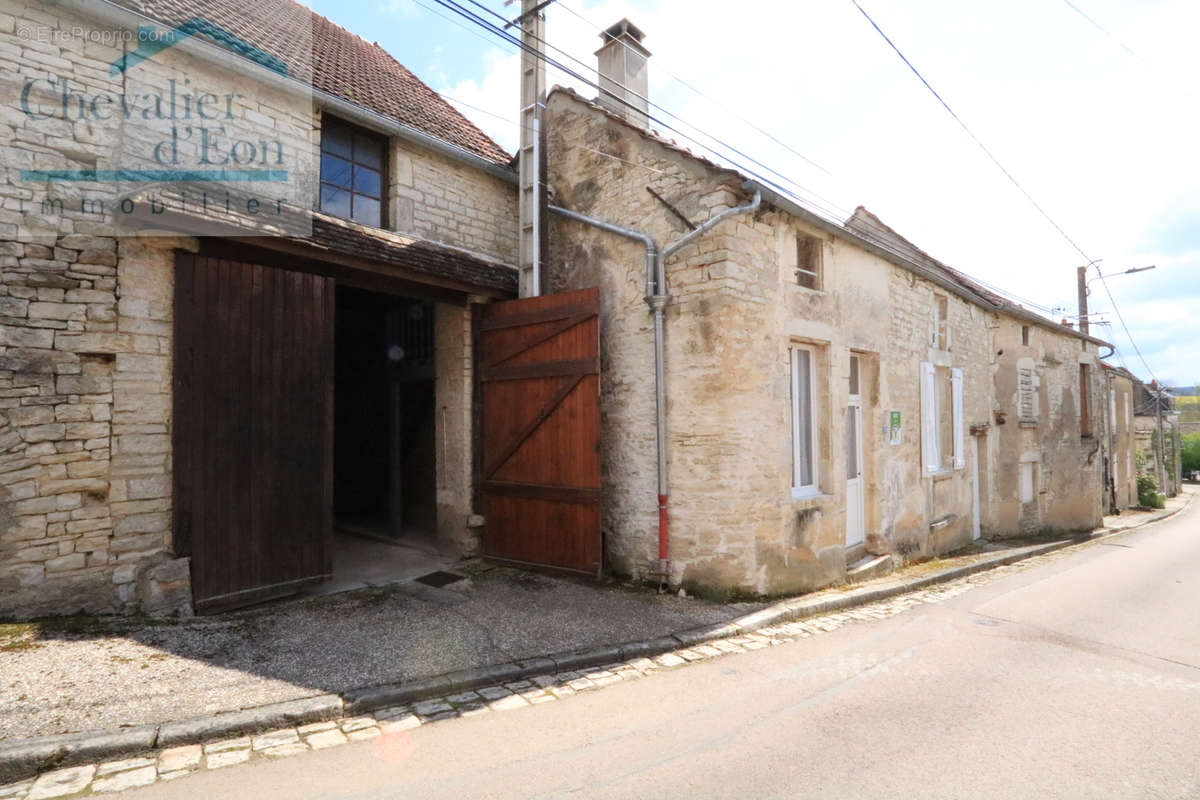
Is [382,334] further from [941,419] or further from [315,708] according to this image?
[941,419]

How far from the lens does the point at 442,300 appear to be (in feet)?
22.9

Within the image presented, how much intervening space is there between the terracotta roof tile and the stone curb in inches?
221

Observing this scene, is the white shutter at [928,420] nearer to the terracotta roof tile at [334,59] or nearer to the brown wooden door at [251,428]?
the terracotta roof tile at [334,59]

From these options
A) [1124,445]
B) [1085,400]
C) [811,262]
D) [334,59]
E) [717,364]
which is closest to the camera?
[717,364]

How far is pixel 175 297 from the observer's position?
4977 millimetres

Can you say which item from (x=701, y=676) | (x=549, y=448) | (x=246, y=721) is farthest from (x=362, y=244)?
(x=701, y=676)

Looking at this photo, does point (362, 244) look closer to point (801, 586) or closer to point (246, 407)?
point (246, 407)

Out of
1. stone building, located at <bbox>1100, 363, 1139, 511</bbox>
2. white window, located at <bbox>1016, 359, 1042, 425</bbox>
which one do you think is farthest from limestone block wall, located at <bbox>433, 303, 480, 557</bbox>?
stone building, located at <bbox>1100, 363, 1139, 511</bbox>

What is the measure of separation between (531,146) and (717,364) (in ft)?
12.4

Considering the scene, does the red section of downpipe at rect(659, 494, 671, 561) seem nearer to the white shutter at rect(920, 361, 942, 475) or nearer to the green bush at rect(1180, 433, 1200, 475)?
the white shutter at rect(920, 361, 942, 475)

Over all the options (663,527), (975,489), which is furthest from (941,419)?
(663,527)

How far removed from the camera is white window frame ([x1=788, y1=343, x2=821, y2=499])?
21.9ft

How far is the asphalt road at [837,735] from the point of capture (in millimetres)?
2791

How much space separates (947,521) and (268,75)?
426 inches
